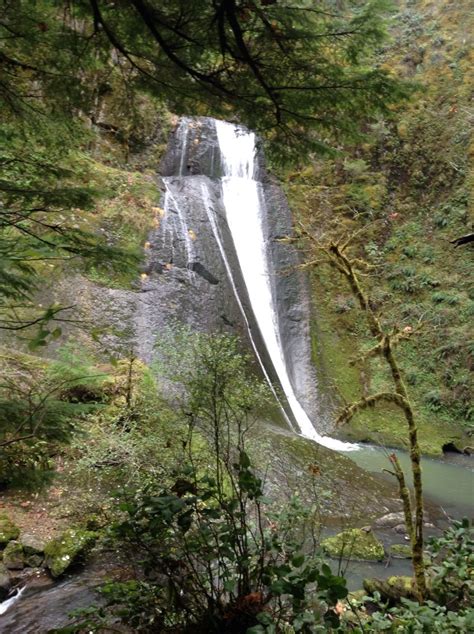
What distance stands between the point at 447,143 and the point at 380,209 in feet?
12.9

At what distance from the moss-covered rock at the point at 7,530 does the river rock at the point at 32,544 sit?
4.3 inches

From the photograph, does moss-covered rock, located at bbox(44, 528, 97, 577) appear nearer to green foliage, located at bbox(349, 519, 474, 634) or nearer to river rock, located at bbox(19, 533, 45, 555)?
river rock, located at bbox(19, 533, 45, 555)

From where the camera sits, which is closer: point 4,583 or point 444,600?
point 444,600

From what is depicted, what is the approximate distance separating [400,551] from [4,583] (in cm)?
542

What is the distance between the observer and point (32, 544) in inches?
229

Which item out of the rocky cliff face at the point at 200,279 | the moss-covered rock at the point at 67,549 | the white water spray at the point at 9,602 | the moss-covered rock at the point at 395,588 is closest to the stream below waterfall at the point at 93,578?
the white water spray at the point at 9,602

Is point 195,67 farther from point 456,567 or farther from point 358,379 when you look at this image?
point 358,379

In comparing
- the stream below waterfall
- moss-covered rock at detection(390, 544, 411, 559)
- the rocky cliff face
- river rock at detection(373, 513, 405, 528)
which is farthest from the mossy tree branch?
the rocky cliff face

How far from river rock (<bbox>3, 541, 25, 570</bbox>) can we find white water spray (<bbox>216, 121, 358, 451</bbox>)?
27.4 feet

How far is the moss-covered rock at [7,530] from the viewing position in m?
5.78

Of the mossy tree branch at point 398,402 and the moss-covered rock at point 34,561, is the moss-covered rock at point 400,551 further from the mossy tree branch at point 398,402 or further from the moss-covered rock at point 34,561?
the moss-covered rock at point 34,561

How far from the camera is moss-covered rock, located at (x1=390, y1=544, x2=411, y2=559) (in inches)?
276

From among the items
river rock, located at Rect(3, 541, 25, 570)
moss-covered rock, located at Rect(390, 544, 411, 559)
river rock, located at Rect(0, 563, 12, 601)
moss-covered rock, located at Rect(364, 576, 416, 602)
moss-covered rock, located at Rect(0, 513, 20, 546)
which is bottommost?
moss-covered rock, located at Rect(390, 544, 411, 559)

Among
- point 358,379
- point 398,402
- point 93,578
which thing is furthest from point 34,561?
point 358,379
